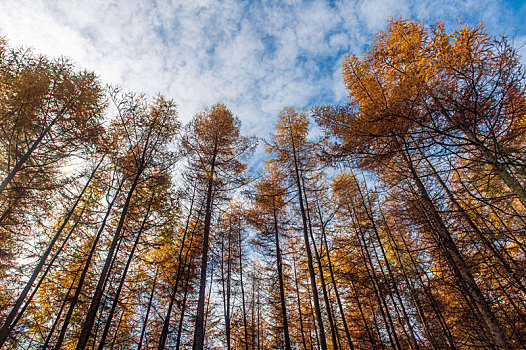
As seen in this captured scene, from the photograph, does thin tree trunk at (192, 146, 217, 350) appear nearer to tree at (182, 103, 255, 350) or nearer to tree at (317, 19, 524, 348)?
tree at (182, 103, 255, 350)

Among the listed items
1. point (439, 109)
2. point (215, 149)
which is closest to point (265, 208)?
point (215, 149)

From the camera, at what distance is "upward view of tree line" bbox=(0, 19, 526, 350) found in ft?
13.1

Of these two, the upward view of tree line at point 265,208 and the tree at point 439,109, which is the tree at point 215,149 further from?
the tree at point 439,109

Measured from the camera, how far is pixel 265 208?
1148cm

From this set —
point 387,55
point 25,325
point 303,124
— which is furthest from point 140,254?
point 387,55

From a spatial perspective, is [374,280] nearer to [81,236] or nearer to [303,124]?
[303,124]

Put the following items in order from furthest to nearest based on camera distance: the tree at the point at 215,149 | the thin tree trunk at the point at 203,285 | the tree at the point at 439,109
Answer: the tree at the point at 215,149
the thin tree trunk at the point at 203,285
the tree at the point at 439,109

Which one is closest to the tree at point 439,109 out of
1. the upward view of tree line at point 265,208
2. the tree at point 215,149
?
the upward view of tree line at point 265,208

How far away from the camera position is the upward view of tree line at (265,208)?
3.99 meters

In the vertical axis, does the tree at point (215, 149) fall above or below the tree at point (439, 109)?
above

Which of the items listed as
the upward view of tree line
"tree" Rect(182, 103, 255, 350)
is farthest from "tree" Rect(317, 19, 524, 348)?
"tree" Rect(182, 103, 255, 350)

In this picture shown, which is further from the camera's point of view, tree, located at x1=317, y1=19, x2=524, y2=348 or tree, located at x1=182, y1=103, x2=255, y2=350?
tree, located at x1=182, y1=103, x2=255, y2=350

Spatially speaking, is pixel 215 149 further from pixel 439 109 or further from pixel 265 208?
pixel 439 109

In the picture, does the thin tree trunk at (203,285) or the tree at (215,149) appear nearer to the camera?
the thin tree trunk at (203,285)
